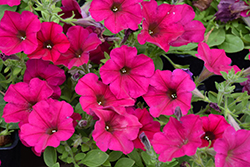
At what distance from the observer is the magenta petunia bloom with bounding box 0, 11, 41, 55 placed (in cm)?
77

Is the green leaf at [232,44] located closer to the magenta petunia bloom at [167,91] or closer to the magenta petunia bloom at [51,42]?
the magenta petunia bloom at [167,91]

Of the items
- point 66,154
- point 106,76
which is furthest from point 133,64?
point 66,154

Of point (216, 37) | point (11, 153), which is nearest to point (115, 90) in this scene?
point (11, 153)

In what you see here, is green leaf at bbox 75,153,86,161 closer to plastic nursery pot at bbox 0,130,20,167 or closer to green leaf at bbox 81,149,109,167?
green leaf at bbox 81,149,109,167

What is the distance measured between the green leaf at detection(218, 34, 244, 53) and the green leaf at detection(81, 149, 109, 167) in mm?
786

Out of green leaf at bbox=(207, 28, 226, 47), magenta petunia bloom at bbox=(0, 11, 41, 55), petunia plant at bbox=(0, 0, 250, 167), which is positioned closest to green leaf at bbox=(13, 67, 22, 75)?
petunia plant at bbox=(0, 0, 250, 167)

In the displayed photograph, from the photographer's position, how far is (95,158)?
0.84 metres

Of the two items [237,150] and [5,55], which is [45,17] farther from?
[237,150]

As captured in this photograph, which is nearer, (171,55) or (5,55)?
(5,55)

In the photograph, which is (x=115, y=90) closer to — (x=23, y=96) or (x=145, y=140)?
(x=145, y=140)

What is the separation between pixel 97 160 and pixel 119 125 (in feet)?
0.53

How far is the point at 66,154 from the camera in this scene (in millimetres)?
838

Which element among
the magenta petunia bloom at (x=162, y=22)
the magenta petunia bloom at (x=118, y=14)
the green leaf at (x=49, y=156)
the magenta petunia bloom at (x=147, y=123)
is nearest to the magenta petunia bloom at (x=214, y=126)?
the magenta petunia bloom at (x=147, y=123)

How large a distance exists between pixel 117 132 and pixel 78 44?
303 millimetres
